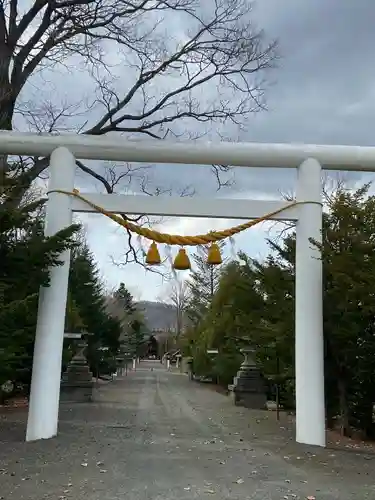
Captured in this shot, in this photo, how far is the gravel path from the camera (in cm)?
524

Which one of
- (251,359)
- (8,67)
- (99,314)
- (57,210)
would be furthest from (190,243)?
(99,314)

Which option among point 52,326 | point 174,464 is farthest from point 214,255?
point 174,464

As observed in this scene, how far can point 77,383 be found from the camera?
16562 mm

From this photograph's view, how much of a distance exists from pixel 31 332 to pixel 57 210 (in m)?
2.24

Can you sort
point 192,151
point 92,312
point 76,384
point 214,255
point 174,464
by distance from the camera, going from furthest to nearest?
1. point 92,312
2. point 76,384
3. point 192,151
4. point 214,255
5. point 174,464

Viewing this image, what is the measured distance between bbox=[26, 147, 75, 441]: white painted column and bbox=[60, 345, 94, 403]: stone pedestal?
831 cm

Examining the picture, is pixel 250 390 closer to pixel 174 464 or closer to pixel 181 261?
pixel 181 261

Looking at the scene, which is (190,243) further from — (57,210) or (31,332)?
(31,332)

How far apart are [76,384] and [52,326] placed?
901 centimetres

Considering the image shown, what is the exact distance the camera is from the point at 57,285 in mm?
8203

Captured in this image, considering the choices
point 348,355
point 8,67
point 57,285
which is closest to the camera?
point 57,285

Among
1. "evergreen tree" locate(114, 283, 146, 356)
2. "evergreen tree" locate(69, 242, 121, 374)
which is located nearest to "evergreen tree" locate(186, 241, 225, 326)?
"evergreen tree" locate(69, 242, 121, 374)

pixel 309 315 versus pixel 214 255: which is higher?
pixel 214 255

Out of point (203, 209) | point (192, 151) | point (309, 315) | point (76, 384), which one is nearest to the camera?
point (309, 315)
